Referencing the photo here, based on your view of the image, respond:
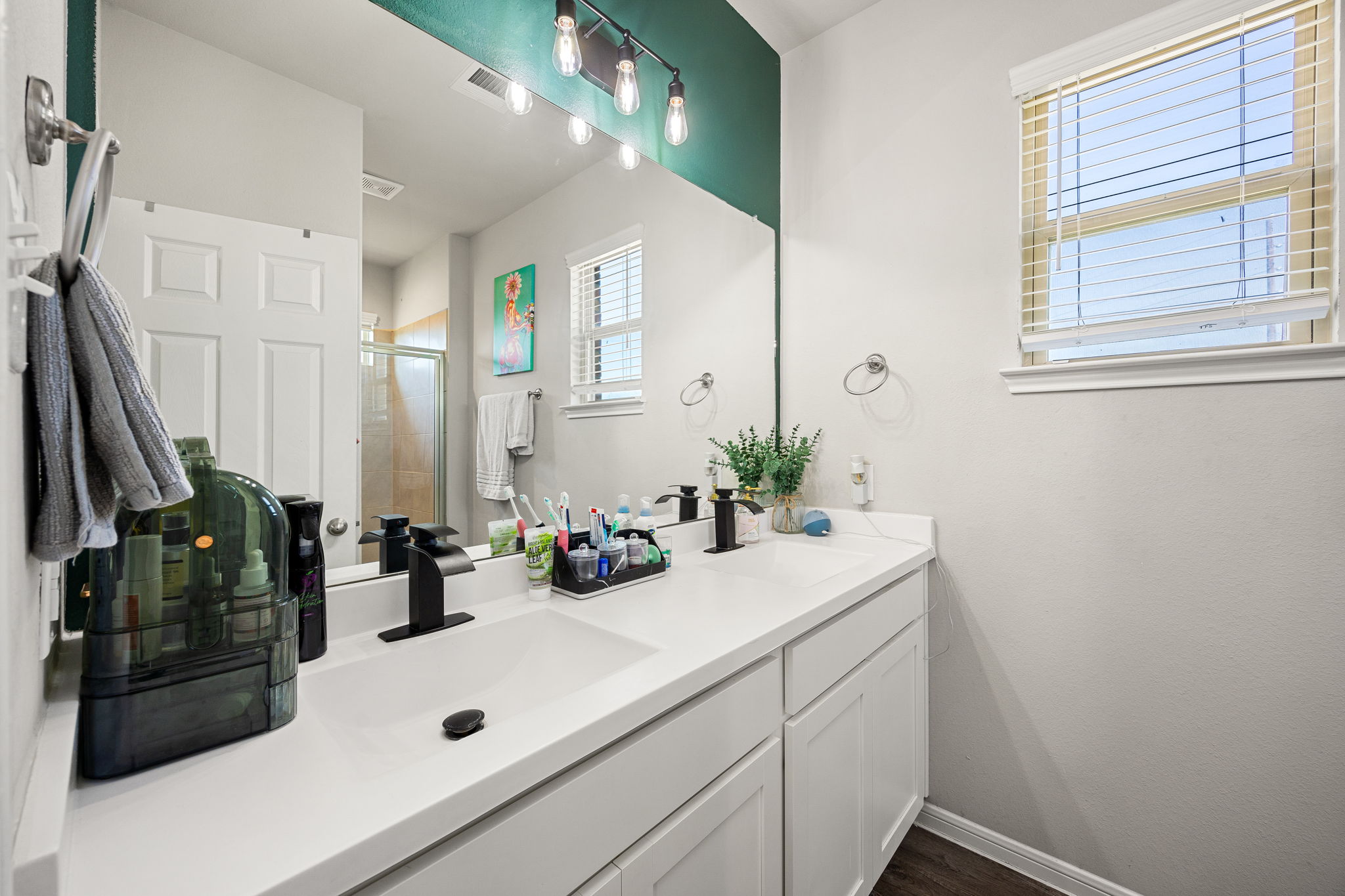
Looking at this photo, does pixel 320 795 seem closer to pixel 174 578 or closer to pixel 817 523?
pixel 174 578

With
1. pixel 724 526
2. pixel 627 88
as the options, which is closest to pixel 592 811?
pixel 724 526

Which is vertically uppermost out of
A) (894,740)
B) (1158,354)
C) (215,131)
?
Answer: (215,131)

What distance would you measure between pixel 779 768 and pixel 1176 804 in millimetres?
1096

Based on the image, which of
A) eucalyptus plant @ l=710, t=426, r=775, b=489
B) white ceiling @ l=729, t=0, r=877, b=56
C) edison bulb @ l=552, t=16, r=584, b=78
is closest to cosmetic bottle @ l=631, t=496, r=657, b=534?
eucalyptus plant @ l=710, t=426, r=775, b=489

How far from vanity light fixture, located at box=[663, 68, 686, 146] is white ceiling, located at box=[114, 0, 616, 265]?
1.22 feet

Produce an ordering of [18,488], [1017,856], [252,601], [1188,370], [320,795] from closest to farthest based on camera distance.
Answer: [18,488] → [320,795] → [252,601] → [1188,370] → [1017,856]

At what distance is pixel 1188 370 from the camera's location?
4.27 feet

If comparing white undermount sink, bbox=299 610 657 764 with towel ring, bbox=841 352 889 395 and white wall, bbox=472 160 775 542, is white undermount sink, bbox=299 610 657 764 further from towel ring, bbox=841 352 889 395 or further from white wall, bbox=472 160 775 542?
towel ring, bbox=841 352 889 395

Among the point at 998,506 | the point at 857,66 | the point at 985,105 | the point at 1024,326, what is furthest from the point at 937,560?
the point at 857,66

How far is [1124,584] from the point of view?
1399 millimetres

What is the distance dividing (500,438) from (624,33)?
1096 mm

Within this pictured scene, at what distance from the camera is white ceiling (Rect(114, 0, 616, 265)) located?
86 centimetres

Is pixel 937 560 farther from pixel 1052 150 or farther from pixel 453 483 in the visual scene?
pixel 453 483

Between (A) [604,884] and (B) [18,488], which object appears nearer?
(B) [18,488]
